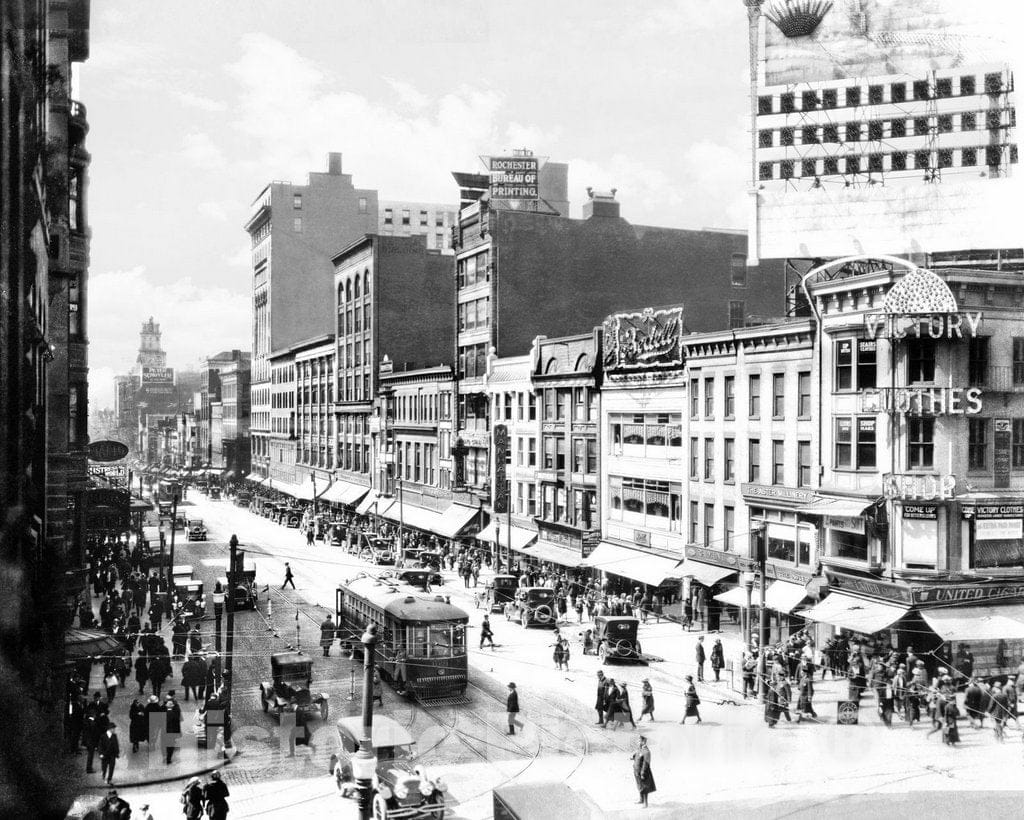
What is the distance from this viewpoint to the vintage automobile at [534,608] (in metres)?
36.1

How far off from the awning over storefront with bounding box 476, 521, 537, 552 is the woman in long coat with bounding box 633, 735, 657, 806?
30.7 metres

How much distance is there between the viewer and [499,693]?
87.8 ft

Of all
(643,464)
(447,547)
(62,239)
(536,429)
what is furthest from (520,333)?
(62,239)

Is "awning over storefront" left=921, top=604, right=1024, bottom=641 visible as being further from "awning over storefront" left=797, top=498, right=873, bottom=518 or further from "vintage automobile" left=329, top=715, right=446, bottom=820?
"vintage automobile" left=329, top=715, right=446, bottom=820

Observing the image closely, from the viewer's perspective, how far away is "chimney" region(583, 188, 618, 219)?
197ft

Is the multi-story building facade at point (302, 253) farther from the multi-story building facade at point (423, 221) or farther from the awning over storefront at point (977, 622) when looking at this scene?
the awning over storefront at point (977, 622)

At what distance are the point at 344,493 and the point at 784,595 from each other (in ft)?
159

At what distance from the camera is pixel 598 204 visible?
197 feet

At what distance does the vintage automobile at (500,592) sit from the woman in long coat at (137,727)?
62.0ft

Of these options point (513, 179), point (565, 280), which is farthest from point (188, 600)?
point (513, 179)

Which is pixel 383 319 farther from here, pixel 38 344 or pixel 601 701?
pixel 38 344

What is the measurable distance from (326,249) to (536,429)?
27.8 m

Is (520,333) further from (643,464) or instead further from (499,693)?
(499,693)

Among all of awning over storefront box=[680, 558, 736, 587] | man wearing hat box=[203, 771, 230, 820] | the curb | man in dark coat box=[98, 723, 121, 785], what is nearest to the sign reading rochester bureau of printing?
awning over storefront box=[680, 558, 736, 587]
